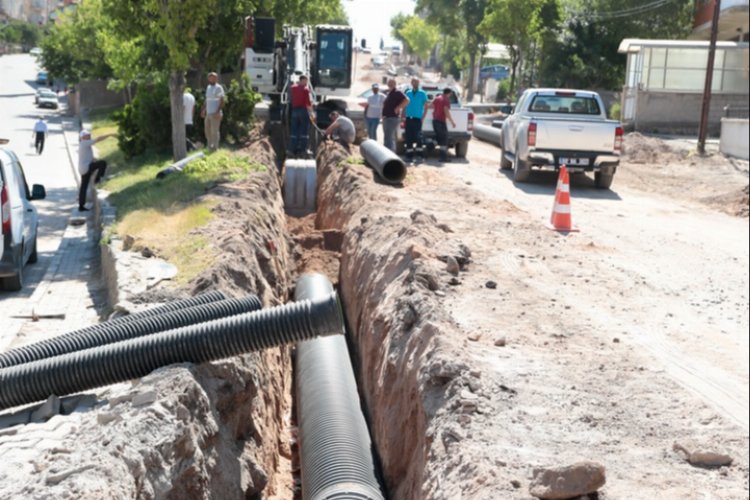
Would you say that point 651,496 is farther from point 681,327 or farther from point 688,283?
point 688,283

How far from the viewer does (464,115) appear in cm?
2417

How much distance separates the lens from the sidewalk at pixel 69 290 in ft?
32.5

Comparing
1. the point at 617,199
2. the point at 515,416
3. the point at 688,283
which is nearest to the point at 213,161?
the point at 617,199

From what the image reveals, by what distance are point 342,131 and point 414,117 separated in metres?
1.97

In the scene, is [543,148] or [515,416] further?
[543,148]

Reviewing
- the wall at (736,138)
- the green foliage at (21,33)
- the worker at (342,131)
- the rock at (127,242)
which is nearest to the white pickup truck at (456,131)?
the worker at (342,131)

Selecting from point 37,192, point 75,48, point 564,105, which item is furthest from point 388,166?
point 75,48

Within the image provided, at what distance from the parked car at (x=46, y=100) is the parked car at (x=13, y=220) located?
35.6 m

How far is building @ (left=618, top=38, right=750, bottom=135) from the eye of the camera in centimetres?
3384

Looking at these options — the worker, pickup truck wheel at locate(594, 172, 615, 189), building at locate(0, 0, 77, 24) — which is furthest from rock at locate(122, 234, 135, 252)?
building at locate(0, 0, 77, 24)

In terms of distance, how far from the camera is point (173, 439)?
6094 mm

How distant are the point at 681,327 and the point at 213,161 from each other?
33.8 ft

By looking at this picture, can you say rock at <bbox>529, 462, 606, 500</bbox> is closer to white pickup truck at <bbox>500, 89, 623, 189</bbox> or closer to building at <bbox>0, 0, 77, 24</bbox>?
white pickup truck at <bbox>500, 89, 623, 189</bbox>

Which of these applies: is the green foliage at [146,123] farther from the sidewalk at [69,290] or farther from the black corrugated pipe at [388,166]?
the black corrugated pipe at [388,166]
